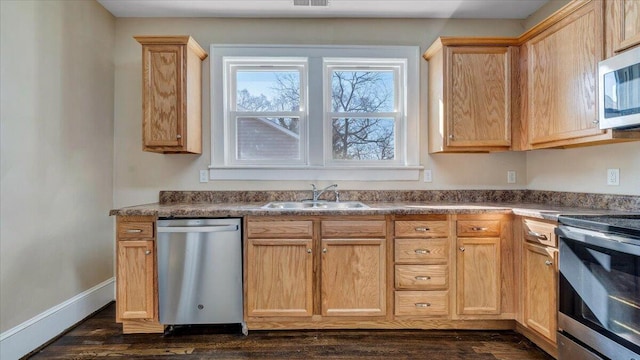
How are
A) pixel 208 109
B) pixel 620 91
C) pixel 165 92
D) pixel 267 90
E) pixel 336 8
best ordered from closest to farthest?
pixel 620 91 → pixel 165 92 → pixel 336 8 → pixel 208 109 → pixel 267 90

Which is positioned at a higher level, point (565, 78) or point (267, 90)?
point (267, 90)

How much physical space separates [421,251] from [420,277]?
0.18 metres

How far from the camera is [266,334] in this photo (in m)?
2.31

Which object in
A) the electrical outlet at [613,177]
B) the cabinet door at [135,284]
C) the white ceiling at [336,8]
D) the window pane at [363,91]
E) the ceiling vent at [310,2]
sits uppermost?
the white ceiling at [336,8]

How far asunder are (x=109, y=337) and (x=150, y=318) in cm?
34

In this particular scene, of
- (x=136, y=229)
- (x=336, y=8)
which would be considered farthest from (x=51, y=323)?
(x=336, y=8)

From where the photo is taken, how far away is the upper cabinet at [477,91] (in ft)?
8.33

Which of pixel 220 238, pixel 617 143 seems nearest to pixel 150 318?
pixel 220 238

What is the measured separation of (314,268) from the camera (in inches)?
89.9

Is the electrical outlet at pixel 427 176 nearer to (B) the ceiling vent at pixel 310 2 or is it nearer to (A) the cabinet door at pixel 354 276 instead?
(A) the cabinet door at pixel 354 276

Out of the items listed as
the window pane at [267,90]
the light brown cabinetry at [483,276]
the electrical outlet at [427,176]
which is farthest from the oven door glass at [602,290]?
the window pane at [267,90]

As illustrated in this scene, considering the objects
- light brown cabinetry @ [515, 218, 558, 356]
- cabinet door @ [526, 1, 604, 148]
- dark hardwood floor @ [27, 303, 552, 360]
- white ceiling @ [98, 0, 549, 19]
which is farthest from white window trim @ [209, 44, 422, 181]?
dark hardwood floor @ [27, 303, 552, 360]

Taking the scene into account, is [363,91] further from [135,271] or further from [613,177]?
[135,271]

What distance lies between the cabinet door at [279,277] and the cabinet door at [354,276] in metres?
0.13
